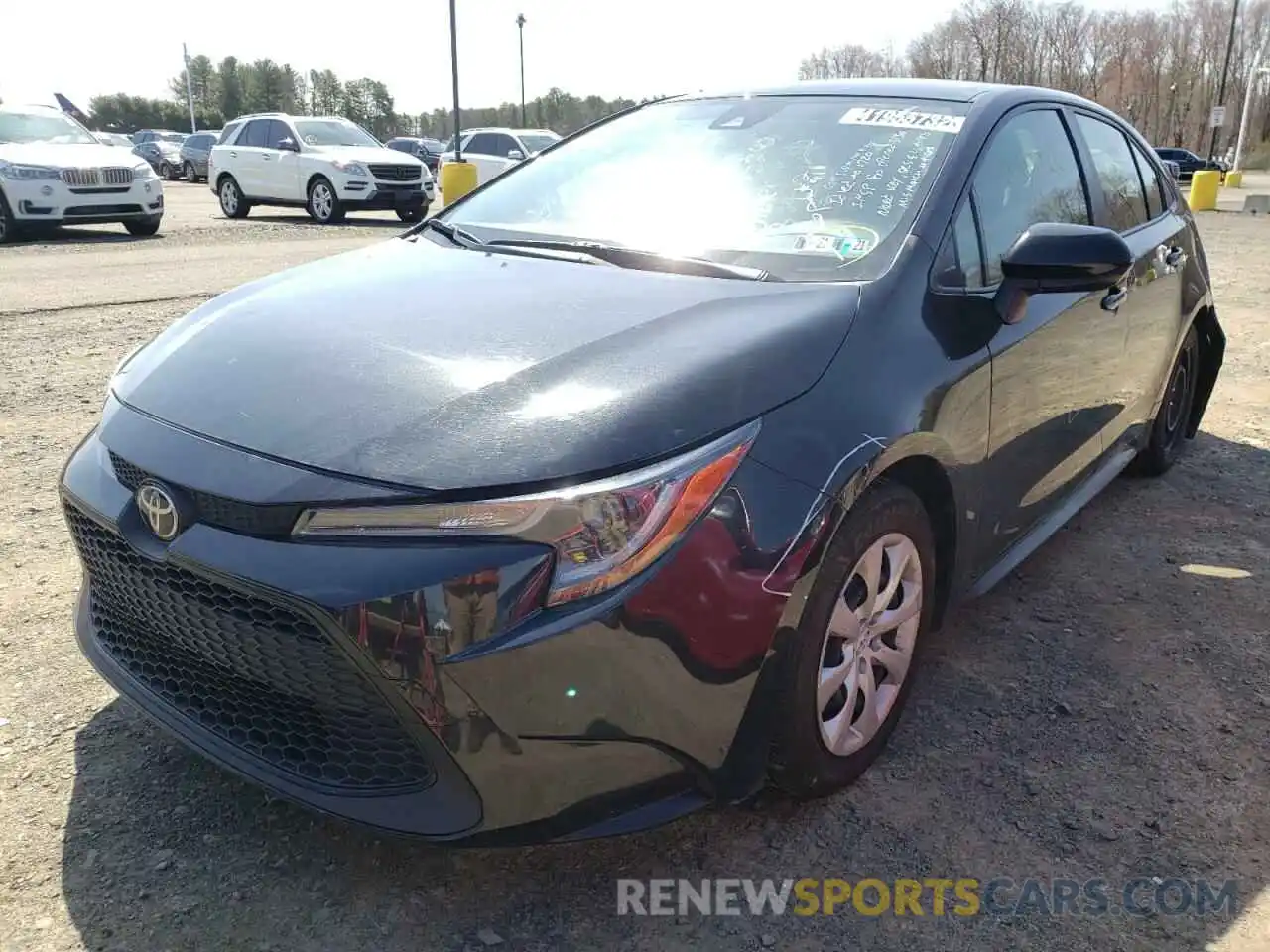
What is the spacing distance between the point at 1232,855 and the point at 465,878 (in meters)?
1.63

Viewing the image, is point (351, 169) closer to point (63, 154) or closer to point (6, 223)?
point (63, 154)

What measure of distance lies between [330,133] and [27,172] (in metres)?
5.95

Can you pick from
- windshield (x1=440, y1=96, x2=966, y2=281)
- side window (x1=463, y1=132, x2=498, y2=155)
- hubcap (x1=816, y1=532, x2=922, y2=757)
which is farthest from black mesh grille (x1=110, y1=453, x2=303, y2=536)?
side window (x1=463, y1=132, x2=498, y2=155)

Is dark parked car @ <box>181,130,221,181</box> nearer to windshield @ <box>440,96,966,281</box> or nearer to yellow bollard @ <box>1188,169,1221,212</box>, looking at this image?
yellow bollard @ <box>1188,169,1221,212</box>

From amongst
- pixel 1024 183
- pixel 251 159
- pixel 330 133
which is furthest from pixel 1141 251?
pixel 251 159

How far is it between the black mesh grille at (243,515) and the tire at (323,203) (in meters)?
15.3

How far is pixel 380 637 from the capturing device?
1.70 meters

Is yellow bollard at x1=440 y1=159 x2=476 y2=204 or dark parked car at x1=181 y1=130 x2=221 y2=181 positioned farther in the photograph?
dark parked car at x1=181 y1=130 x2=221 y2=181

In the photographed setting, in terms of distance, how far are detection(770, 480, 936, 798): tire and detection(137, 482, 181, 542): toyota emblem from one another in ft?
3.85

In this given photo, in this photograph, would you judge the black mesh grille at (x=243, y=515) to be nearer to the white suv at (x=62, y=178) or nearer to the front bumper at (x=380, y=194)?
the white suv at (x=62, y=178)

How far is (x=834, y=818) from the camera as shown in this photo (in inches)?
91.4

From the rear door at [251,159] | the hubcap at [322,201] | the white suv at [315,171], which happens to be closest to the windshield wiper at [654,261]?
the white suv at [315,171]

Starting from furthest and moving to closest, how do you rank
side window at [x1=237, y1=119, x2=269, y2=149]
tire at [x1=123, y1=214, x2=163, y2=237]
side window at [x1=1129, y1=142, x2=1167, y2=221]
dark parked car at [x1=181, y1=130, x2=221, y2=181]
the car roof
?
dark parked car at [x1=181, y1=130, x2=221, y2=181] < side window at [x1=237, y1=119, x2=269, y2=149] < tire at [x1=123, y1=214, x2=163, y2=237] < side window at [x1=1129, y1=142, x2=1167, y2=221] < the car roof

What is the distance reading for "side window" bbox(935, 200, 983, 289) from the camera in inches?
99.9
